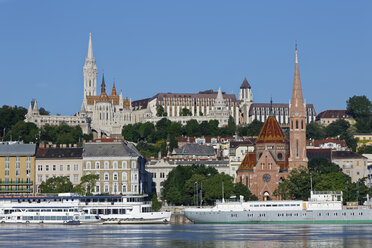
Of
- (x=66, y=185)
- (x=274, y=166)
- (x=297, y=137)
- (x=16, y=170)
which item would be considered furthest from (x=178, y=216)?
(x=297, y=137)

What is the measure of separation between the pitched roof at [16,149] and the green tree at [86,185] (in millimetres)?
15172

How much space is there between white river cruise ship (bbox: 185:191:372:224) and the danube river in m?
7.29

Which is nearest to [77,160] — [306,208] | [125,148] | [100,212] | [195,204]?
[125,148]

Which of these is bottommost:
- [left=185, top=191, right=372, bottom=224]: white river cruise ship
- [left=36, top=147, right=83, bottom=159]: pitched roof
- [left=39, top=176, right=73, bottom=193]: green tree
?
[left=185, top=191, right=372, bottom=224]: white river cruise ship

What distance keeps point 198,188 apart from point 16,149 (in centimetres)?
3128

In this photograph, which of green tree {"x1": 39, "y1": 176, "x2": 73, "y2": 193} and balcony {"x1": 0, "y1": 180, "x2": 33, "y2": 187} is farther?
balcony {"x1": 0, "y1": 180, "x2": 33, "y2": 187}

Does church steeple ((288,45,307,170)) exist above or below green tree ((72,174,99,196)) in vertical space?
above

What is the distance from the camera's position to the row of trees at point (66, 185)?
16412cm

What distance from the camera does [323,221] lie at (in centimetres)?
14712

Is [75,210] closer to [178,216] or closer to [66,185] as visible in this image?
[66,185]

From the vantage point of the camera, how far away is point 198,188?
183m

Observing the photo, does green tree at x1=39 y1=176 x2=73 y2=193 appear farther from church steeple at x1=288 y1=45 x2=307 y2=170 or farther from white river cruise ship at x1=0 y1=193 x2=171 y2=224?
church steeple at x1=288 y1=45 x2=307 y2=170

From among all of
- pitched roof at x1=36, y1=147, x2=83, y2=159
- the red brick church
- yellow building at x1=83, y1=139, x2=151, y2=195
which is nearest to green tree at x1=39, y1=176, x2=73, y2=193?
yellow building at x1=83, y1=139, x2=151, y2=195

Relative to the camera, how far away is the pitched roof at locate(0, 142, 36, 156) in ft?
589
